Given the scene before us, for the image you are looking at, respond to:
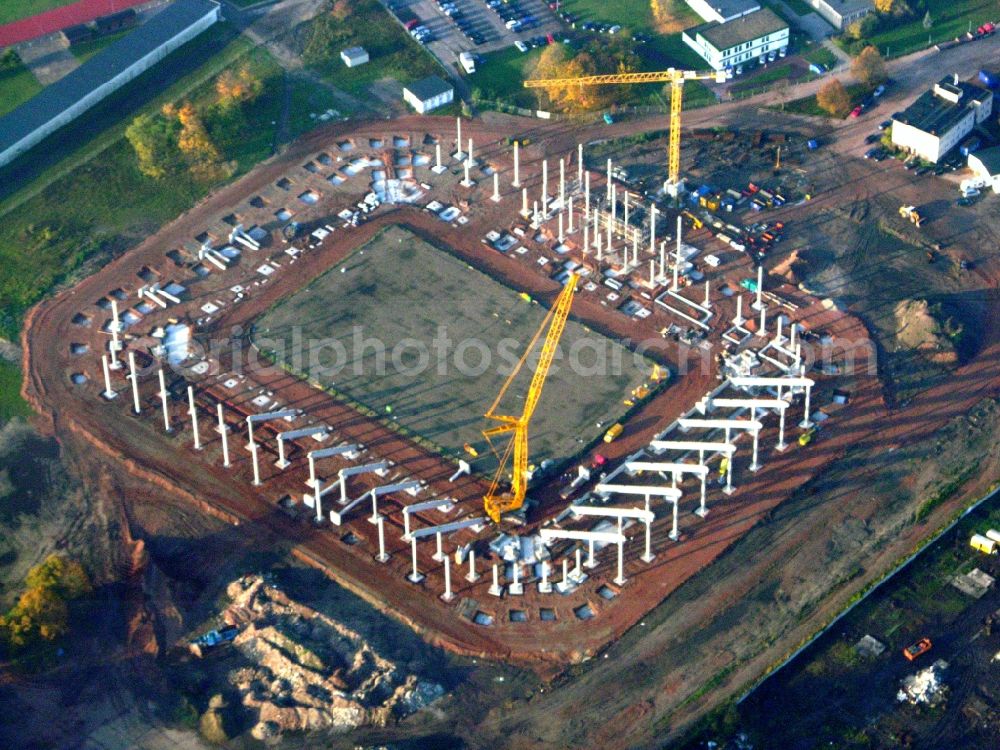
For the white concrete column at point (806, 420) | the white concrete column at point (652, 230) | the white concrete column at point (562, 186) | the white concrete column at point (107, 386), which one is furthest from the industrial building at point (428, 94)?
the white concrete column at point (806, 420)

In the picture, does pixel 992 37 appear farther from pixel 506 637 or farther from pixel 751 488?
pixel 506 637

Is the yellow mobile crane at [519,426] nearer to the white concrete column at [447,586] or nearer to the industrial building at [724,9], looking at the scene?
the white concrete column at [447,586]

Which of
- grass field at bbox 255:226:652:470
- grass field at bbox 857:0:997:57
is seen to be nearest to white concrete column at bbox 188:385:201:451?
grass field at bbox 255:226:652:470

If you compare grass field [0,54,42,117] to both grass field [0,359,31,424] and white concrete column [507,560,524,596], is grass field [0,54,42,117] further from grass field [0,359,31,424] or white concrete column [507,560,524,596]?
white concrete column [507,560,524,596]

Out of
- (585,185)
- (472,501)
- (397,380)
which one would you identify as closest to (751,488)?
(472,501)

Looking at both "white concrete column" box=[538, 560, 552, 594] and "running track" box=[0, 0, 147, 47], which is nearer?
"white concrete column" box=[538, 560, 552, 594]

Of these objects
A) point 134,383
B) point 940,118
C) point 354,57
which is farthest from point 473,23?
point 134,383

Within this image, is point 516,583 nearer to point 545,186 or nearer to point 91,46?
point 545,186
